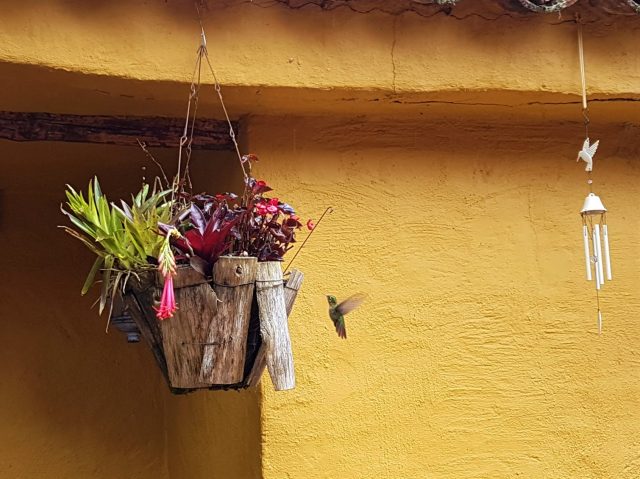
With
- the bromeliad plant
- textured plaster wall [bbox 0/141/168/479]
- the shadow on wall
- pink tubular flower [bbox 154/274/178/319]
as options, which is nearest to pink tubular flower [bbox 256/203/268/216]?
the bromeliad plant

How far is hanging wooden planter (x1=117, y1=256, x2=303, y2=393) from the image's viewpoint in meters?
2.40

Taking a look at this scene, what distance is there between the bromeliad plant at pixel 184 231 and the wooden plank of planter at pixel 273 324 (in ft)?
0.27

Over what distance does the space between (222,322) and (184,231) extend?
0.86 ft

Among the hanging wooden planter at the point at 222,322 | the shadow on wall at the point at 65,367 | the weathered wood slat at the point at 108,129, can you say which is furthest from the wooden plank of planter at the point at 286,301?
the shadow on wall at the point at 65,367

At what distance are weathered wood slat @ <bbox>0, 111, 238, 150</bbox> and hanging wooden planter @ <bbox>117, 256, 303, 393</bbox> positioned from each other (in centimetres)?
102

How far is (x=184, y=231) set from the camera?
2463 mm

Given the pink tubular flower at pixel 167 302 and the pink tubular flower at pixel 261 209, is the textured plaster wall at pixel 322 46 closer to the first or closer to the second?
the pink tubular flower at pixel 261 209

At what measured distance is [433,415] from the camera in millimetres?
3326

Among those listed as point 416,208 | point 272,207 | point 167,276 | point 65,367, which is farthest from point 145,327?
point 65,367

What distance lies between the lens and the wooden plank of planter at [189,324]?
2393 mm

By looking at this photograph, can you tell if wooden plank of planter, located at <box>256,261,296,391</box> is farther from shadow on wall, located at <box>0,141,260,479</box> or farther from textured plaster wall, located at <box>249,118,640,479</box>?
shadow on wall, located at <box>0,141,260,479</box>

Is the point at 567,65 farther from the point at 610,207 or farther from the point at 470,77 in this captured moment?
the point at 610,207

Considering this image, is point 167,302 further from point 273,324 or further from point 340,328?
point 340,328

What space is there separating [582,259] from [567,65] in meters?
0.74
